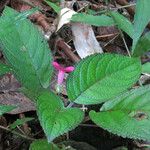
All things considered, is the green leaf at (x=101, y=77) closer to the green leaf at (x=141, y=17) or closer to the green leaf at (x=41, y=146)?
the green leaf at (x=41, y=146)

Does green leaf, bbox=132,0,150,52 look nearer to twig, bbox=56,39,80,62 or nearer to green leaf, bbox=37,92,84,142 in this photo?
twig, bbox=56,39,80,62

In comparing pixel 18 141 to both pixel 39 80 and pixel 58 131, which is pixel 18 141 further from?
pixel 58 131

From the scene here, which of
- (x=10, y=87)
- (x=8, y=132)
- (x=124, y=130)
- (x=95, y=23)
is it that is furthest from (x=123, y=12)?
(x=124, y=130)

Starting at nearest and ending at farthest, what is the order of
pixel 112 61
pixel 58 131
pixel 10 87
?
1. pixel 58 131
2. pixel 112 61
3. pixel 10 87

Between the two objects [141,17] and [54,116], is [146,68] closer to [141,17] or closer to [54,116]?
[141,17]

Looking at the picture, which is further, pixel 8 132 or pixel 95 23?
pixel 95 23

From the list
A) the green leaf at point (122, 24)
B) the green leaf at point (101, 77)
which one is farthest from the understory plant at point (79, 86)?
the green leaf at point (122, 24)

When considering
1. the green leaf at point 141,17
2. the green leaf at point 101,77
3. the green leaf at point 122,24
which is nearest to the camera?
the green leaf at point 101,77
